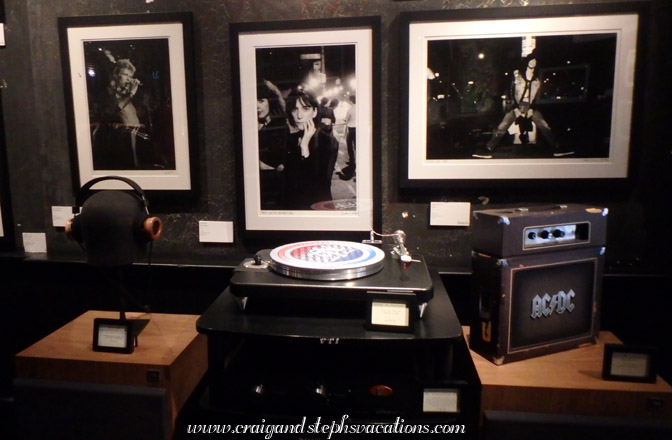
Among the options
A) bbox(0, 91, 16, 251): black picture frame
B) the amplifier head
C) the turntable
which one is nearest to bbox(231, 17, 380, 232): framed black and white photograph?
the turntable

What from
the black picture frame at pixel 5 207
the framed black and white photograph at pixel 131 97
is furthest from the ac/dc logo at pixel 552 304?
the black picture frame at pixel 5 207

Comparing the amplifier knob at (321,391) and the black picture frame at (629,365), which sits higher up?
the black picture frame at (629,365)

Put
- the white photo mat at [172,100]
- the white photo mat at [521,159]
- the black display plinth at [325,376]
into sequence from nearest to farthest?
1. the black display plinth at [325,376]
2. the white photo mat at [521,159]
3. the white photo mat at [172,100]

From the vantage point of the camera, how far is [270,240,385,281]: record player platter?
3.47 ft

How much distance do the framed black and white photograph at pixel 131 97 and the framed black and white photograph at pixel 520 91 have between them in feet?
2.52

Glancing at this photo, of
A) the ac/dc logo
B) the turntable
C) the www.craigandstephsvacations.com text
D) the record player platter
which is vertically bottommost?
the www.craigandstephsvacations.com text

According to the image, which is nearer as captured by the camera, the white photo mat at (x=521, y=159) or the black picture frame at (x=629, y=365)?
the black picture frame at (x=629, y=365)

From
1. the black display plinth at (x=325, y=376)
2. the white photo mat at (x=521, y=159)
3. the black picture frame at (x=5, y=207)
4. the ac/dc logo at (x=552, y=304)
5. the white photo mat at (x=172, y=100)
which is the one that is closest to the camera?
the black display plinth at (x=325, y=376)

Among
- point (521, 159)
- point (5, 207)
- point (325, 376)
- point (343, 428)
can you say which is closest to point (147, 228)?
point (325, 376)

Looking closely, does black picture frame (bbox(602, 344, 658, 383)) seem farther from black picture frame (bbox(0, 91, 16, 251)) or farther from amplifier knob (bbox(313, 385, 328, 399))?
black picture frame (bbox(0, 91, 16, 251))

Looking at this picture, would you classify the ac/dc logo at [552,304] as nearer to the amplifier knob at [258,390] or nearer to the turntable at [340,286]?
the turntable at [340,286]

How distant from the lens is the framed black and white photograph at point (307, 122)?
4.89ft

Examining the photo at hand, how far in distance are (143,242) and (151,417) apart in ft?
1.45

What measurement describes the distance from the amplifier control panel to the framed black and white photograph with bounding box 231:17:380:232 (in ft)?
1.92
